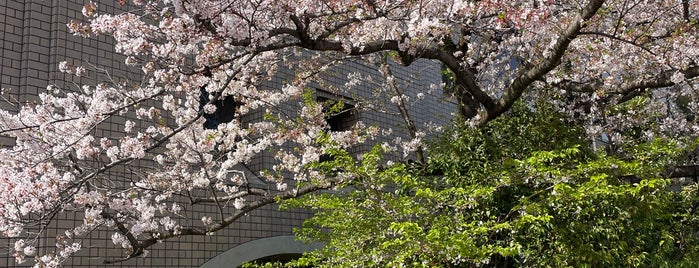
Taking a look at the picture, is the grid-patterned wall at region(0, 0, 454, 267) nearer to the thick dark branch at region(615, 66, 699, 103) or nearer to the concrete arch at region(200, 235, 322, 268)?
the concrete arch at region(200, 235, 322, 268)

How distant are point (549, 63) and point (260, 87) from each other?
182 inches

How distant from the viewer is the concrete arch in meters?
8.59

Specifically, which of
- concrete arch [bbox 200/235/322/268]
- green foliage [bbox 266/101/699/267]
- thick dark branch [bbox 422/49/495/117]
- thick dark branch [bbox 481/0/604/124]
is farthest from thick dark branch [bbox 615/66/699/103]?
concrete arch [bbox 200/235/322/268]

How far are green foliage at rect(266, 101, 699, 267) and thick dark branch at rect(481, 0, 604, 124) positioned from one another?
1.20 ft

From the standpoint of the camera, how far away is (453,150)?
6969 mm

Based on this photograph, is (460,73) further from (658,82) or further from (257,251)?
(257,251)

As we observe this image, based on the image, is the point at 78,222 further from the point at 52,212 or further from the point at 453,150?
the point at 453,150

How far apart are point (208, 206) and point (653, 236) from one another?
201 inches

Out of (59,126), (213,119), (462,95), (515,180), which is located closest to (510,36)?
(462,95)

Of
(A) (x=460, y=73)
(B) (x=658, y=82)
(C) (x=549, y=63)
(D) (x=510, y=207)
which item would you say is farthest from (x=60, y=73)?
(B) (x=658, y=82)

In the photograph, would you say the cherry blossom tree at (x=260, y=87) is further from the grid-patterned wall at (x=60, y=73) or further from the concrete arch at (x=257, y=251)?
the concrete arch at (x=257, y=251)

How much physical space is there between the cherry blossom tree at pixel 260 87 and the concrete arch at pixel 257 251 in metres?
0.51

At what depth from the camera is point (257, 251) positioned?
9102 millimetres

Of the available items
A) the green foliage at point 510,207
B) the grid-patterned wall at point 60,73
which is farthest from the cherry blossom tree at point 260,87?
the green foliage at point 510,207
